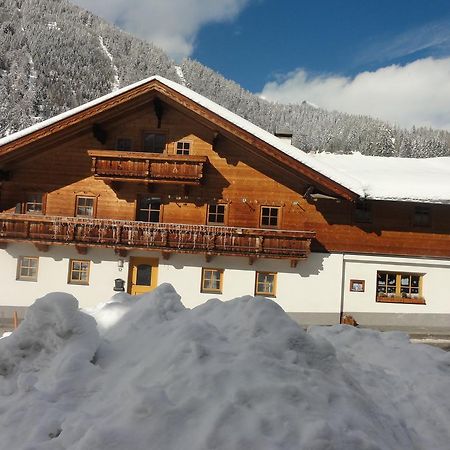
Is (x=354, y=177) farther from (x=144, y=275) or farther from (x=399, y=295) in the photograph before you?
(x=144, y=275)

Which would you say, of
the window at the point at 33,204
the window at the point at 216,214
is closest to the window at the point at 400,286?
the window at the point at 216,214

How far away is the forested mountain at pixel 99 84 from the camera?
3856 inches

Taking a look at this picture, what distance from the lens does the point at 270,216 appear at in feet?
49.5

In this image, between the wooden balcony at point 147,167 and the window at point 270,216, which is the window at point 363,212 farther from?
the wooden balcony at point 147,167

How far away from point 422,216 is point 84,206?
1485cm

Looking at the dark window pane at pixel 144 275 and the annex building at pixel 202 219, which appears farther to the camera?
the dark window pane at pixel 144 275

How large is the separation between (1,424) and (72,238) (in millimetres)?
11560

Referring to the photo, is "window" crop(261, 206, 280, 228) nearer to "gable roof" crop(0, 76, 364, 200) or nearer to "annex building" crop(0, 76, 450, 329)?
"annex building" crop(0, 76, 450, 329)

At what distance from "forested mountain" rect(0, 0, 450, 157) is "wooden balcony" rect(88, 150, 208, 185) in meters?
77.0

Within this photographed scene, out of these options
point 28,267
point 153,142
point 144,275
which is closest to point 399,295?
point 144,275

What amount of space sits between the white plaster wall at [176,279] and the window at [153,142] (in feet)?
15.4

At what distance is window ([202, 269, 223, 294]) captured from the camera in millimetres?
14609

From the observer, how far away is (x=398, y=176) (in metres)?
16.1

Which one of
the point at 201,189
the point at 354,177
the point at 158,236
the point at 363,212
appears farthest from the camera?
the point at 354,177
